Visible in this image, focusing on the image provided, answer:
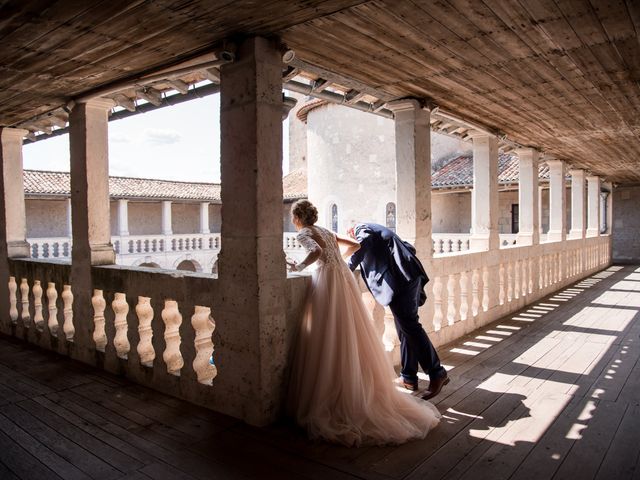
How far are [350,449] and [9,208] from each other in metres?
6.24

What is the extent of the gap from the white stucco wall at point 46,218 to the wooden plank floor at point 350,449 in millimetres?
21418

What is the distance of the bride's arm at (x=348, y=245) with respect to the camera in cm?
433

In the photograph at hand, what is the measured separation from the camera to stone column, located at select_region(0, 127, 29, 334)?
678 cm

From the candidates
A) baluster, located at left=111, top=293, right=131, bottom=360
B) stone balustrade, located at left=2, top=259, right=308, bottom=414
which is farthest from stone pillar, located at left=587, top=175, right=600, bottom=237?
baluster, located at left=111, top=293, right=131, bottom=360

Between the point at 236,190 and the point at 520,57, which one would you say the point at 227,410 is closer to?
the point at 236,190

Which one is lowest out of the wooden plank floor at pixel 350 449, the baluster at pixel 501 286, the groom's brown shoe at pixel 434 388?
the wooden plank floor at pixel 350 449

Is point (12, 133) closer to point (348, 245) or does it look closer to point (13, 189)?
point (13, 189)

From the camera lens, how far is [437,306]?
6227mm

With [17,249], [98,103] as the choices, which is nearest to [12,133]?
[17,249]

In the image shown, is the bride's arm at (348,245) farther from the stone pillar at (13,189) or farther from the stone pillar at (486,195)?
the stone pillar at (13,189)

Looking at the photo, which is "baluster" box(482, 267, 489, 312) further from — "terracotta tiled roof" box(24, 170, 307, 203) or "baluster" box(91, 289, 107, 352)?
"terracotta tiled roof" box(24, 170, 307, 203)

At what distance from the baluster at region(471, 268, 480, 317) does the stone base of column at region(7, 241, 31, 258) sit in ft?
21.7

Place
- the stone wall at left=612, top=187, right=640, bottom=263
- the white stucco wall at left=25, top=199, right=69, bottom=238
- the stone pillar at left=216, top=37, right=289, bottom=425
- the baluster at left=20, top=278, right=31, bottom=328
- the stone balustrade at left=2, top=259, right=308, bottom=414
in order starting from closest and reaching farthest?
the stone pillar at left=216, top=37, right=289, bottom=425
the stone balustrade at left=2, top=259, right=308, bottom=414
the baluster at left=20, top=278, right=31, bottom=328
the stone wall at left=612, top=187, right=640, bottom=263
the white stucco wall at left=25, top=199, right=69, bottom=238

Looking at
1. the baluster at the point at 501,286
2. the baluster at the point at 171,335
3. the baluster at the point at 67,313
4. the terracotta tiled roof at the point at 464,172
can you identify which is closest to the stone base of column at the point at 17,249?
the baluster at the point at 67,313
